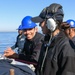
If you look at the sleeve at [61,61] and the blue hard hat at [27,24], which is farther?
the blue hard hat at [27,24]

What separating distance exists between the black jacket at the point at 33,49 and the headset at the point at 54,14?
4.39 feet

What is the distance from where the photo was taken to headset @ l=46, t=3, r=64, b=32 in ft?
11.0

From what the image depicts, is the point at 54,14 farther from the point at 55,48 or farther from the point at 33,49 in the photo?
the point at 33,49

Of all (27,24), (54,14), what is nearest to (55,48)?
(54,14)

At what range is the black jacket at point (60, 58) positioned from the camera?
10.3ft

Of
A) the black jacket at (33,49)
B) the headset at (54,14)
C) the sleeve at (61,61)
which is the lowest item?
the black jacket at (33,49)

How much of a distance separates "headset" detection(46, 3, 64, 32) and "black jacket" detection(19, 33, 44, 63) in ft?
4.39

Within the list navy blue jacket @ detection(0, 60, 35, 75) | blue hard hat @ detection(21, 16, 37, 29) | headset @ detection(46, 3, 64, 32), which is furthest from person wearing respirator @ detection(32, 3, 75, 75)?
blue hard hat @ detection(21, 16, 37, 29)

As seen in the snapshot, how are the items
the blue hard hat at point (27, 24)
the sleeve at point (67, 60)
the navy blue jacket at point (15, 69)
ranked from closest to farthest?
the sleeve at point (67, 60) → the navy blue jacket at point (15, 69) → the blue hard hat at point (27, 24)

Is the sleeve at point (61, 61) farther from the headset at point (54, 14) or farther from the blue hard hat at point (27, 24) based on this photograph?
the blue hard hat at point (27, 24)

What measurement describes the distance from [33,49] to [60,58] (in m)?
1.82

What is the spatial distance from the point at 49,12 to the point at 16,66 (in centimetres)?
75

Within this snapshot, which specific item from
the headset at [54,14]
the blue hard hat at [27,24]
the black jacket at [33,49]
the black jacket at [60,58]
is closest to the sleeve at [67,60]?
the black jacket at [60,58]

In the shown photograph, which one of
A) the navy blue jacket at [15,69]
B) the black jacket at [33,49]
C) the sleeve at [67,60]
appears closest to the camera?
the sleeve at [67,60]
